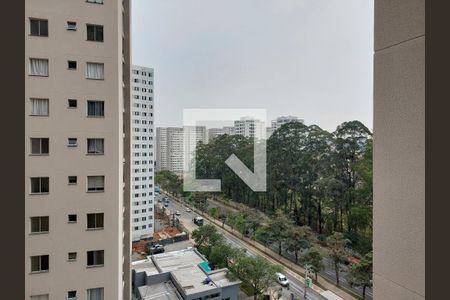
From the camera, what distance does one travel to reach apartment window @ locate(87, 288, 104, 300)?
1822 mm

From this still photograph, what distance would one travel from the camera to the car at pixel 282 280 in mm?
3629

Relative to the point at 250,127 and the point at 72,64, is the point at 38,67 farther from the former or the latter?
the point at 250,127

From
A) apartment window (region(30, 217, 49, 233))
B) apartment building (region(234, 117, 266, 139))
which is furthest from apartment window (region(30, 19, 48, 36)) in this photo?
apartment building (region(234, 117, 266, 139))

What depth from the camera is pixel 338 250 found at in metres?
3.50

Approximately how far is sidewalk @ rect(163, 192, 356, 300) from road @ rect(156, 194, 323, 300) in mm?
62

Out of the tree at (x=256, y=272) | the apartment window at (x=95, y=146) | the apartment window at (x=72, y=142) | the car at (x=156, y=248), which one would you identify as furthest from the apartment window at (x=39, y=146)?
the tree at (x=256, y=272)

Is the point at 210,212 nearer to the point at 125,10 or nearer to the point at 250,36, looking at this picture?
the point at 250,36

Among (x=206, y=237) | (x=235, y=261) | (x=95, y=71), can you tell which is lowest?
(x=235, y=261)

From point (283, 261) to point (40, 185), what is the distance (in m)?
3.55

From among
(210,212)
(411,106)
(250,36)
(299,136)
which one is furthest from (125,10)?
(210,212)

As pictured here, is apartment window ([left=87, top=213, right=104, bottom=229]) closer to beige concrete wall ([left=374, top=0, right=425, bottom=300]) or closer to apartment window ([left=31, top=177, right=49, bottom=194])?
apartment window ([left=31, top=177, right=49, bottom=194])

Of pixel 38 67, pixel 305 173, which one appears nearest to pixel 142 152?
pixel 38 67

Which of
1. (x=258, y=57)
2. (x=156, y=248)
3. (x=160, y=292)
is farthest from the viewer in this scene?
(x=156, y=248)

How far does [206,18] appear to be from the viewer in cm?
314
